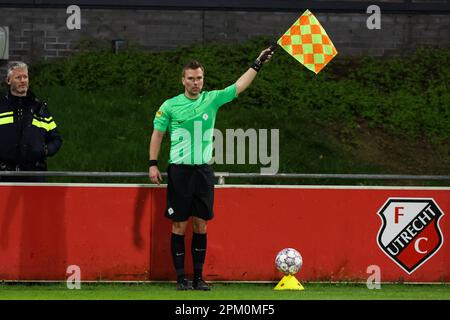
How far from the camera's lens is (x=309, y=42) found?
13.0 metres

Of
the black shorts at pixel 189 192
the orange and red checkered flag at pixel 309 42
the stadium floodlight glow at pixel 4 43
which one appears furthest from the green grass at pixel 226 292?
the stadium floodlight glow at pixel 4 43

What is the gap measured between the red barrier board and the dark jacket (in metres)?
0.29

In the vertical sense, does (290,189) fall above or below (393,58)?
below

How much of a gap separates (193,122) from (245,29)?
357 inches

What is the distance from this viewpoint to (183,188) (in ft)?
41.1

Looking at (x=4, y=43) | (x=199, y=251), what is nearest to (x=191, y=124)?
(x=199, y=251)

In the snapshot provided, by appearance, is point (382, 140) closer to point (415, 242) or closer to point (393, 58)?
point (393, 58)

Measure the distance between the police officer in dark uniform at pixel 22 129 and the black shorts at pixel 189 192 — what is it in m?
1.29

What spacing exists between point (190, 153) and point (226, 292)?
1.35m

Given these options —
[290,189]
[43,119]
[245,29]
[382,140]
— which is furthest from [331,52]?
[245,29]

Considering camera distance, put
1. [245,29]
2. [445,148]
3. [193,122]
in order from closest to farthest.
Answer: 1. [193,122]
2. [445,148]
3. [245,29]

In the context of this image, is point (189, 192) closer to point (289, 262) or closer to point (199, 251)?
point (199, 251)

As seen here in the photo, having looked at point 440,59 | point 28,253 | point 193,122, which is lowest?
point 28,253

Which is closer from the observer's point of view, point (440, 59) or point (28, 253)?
point (28, 253)
